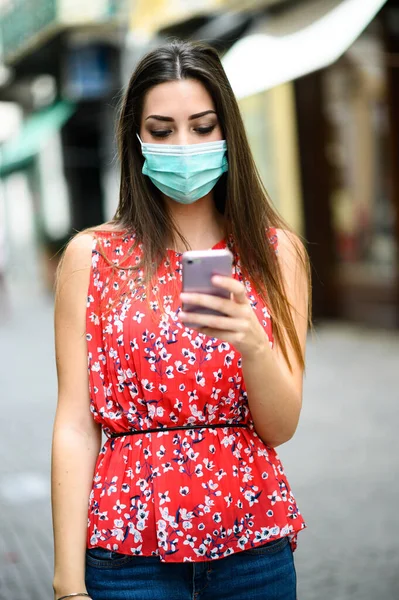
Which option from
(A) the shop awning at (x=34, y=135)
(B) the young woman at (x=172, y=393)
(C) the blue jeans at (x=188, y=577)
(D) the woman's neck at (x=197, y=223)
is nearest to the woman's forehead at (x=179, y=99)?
(B) the young woman at (x=172, y=393)

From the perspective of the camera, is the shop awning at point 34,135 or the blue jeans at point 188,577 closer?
the blue jeans at point 188,577

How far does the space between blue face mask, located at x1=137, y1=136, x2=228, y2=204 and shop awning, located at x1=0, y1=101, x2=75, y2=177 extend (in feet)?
51.0

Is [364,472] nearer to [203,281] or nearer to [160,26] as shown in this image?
[203,281]

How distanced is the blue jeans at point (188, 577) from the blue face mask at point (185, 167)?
2.71 ft

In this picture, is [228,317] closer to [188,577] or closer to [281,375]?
[281,375]

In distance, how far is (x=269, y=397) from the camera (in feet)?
5.81

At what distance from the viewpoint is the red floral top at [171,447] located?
1.79 metres

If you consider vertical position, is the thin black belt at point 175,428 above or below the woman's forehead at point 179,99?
below

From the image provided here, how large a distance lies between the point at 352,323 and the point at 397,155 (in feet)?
7.18

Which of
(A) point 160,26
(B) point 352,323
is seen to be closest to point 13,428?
(B) point 352,323

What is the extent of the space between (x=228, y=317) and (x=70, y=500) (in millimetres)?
618

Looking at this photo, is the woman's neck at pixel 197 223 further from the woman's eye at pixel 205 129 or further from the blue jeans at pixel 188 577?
the blue jeans at pixel 188 577

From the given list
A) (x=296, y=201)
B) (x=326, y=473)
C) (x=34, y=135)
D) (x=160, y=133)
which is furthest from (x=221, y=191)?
(x=34, y=135)

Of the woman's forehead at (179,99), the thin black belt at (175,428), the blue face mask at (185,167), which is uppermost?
the woman's forehead at (179,99)
